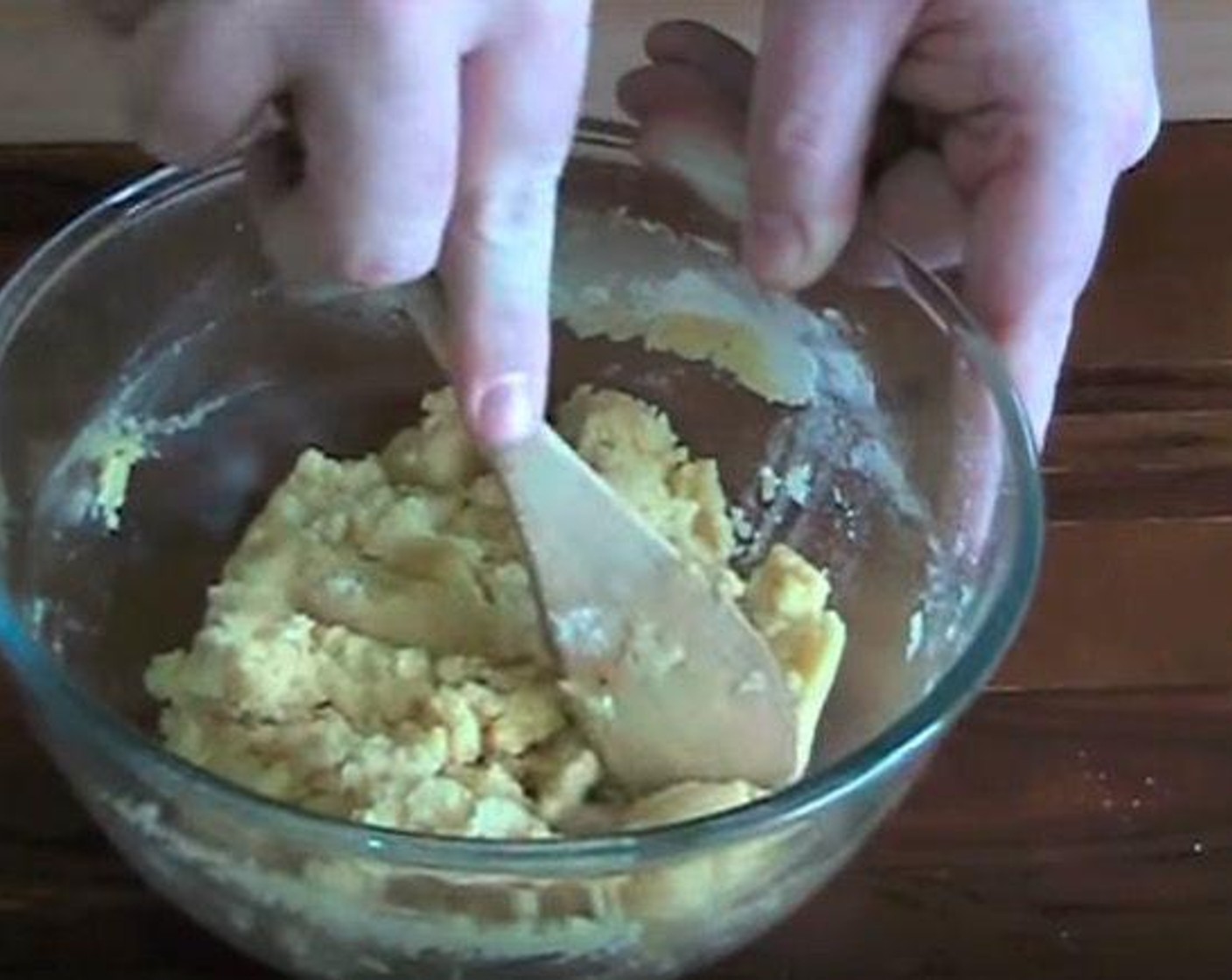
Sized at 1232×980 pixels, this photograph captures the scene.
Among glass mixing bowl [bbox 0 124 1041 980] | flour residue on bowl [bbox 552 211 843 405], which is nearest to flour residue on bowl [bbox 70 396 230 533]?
glass mixing bowl [bbox 0 124 1041 980]

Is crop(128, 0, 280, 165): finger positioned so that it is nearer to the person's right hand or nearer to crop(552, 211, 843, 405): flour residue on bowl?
the person's right hand

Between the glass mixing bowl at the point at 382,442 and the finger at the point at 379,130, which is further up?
the finger at the point at 379,130

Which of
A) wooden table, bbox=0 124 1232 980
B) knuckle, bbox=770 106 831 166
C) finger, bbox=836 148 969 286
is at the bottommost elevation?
wooden table, bbox=0 124 1232 980

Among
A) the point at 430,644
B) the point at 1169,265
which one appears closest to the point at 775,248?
the point at 430,644

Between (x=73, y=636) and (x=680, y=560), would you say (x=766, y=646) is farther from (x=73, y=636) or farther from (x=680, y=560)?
(x=73, y=636)

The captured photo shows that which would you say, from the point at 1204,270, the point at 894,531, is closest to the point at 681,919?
the point at 894,531

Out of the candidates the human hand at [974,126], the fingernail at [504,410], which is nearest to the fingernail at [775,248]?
the human hand at [974,126]

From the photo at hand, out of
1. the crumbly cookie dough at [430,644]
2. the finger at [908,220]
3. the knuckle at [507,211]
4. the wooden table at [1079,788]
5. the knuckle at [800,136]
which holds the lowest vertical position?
the wooden table at [1079,788]

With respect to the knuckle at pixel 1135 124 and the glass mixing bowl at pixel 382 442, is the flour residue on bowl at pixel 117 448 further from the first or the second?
the knuckle at pixel 1135 124
